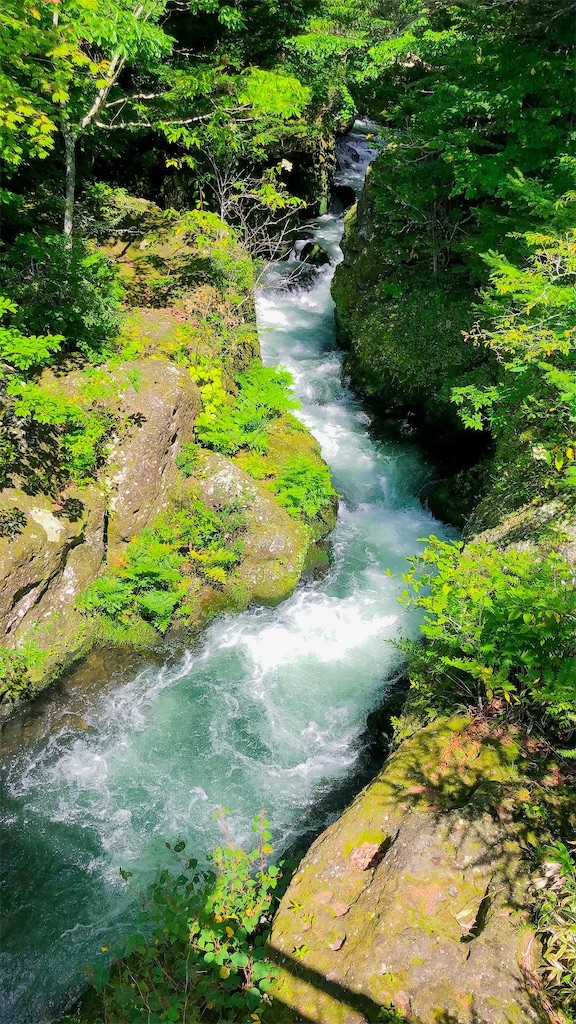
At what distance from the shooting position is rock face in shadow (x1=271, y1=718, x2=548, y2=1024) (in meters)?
3.00

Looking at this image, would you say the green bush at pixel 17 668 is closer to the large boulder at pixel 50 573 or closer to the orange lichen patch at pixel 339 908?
the large boulder at pixel 50 573

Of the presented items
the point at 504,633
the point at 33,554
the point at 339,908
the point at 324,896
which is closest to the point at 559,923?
the point at 339,908

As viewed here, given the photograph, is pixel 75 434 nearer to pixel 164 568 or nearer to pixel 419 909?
pixel 164 568

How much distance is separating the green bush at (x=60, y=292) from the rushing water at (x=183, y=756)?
483 centimetres

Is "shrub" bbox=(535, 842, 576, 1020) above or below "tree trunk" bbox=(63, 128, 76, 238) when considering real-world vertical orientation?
below

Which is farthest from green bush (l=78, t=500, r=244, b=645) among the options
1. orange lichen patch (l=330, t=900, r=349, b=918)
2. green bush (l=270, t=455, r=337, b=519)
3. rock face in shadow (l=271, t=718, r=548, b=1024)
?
orange lichen patch (l=330, t=900, r=349, b=918)

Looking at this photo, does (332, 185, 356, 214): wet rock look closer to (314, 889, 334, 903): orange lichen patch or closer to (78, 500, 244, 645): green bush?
(78, 500, 244, 645): green bush

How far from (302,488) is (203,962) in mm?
6329

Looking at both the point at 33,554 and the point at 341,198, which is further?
the point at 341,198

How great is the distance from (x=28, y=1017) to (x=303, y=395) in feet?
36.6

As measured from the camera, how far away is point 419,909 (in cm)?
331

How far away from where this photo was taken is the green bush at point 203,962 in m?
3.25

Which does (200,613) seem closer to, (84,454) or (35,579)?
(35,579)

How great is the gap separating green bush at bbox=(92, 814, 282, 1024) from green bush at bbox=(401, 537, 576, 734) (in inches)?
82.1
